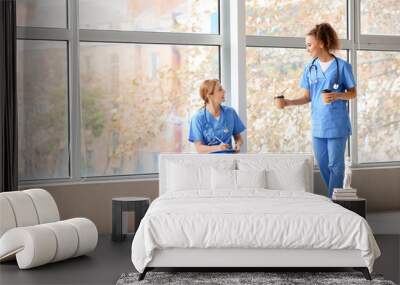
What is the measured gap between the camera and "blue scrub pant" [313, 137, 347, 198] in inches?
258

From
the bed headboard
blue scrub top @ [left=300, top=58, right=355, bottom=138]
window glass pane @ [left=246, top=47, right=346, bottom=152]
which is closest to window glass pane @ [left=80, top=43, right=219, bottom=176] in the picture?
window glass pane @ [left=246, top=47, right=346, bottom=152]

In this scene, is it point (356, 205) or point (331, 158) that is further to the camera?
point (331, 158)

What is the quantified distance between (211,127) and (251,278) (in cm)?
224

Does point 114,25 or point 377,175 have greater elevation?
point 114,25

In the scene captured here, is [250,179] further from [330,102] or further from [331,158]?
[330,102]

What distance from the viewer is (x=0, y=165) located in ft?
19.6

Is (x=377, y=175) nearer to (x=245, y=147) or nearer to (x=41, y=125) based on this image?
(x=245, y=147)

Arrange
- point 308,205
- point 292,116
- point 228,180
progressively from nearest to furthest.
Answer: point 308,205
point 228,180
point 292,116

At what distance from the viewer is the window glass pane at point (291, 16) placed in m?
7.27

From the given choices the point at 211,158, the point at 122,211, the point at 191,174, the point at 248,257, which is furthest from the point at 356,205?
the point at 122,211

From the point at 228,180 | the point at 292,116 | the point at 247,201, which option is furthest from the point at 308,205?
the point at 292,116

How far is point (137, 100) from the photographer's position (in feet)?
22.6

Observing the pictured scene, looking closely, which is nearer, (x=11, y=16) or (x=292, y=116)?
(x=11, y=16)

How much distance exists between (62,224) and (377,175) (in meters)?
3.96
